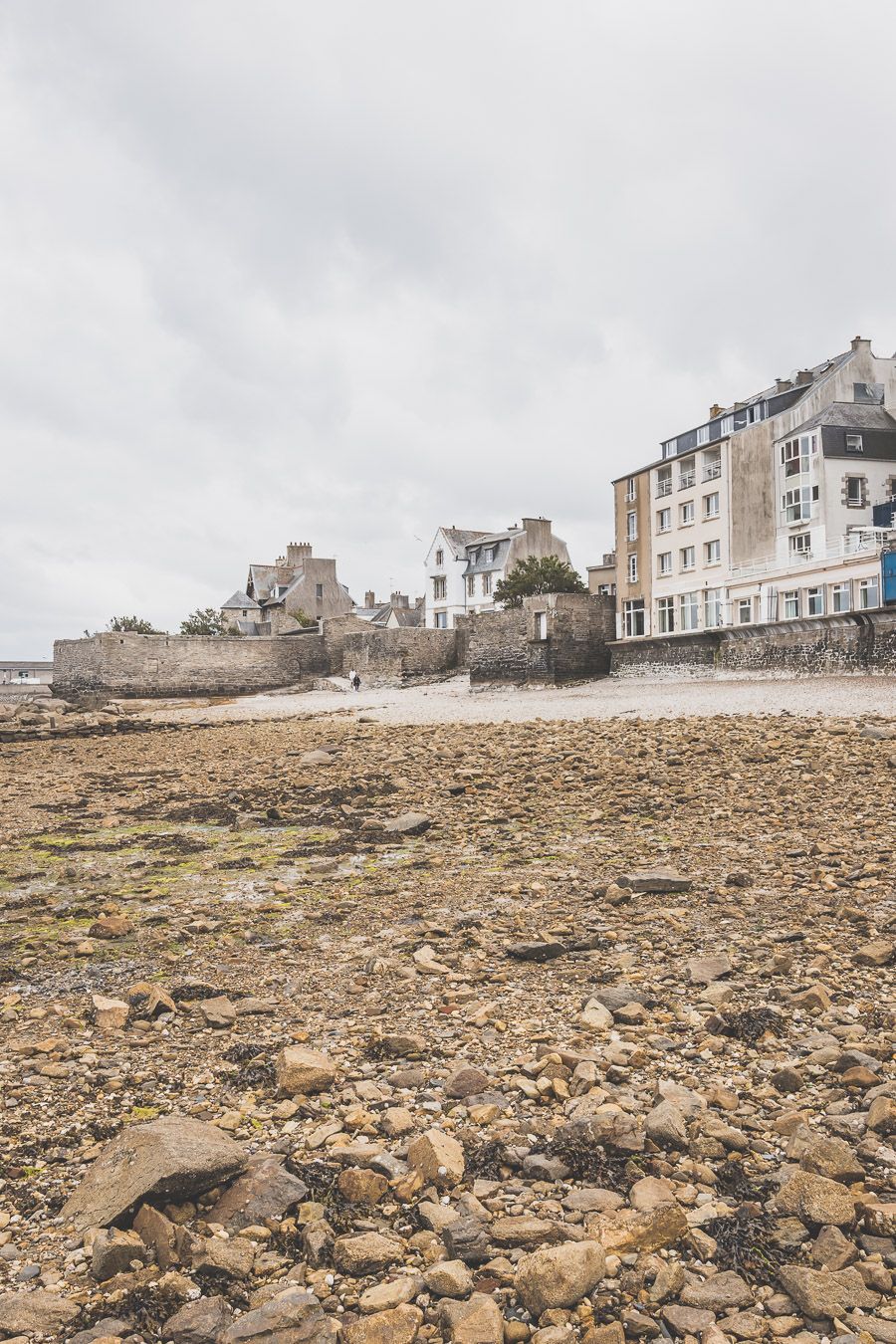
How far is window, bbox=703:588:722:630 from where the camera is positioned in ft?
150

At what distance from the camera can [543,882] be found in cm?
762

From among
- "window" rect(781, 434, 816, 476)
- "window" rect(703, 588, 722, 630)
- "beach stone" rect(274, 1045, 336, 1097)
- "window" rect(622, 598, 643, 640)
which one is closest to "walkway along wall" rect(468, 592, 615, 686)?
"window" rect(703, 588, 722, 630)

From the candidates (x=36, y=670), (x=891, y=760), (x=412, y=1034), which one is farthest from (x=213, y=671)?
(x=412, y=1034)

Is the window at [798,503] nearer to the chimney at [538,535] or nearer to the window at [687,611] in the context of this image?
the window at [687,611]

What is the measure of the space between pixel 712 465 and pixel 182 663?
3072cm

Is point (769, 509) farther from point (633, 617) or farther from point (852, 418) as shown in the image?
point (633, 617)

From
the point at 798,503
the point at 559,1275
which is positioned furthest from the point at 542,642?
the point at 559,1275

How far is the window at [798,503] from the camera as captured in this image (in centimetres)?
4288

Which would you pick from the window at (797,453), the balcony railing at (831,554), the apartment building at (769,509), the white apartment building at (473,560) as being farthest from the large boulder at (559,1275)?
the white apartment building at (473,560)

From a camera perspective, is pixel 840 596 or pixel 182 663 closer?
pixel 840 596

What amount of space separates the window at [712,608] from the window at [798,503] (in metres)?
4.57

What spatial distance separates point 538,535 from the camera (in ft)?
230

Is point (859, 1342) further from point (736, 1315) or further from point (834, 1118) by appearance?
point (834, 1118)

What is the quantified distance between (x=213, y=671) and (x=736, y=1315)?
5601cm
